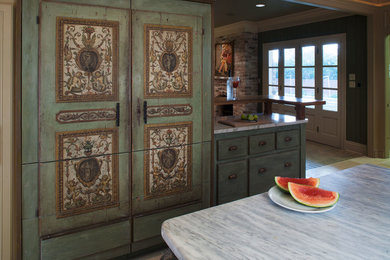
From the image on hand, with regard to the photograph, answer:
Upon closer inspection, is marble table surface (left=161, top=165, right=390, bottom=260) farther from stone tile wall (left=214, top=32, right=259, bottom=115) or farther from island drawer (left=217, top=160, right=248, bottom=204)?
stone tile wall (left=214, top=32, right=259, bottom=115)

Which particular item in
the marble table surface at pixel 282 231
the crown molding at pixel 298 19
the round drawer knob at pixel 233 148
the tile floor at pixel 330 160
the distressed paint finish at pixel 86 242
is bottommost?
the distressed paint finish at pixel 86 242

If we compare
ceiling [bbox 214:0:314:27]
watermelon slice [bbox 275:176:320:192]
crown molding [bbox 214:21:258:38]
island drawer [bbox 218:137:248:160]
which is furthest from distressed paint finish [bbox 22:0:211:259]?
crown molding [bbox 214:21:258:38]

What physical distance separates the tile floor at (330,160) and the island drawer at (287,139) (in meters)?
1.32

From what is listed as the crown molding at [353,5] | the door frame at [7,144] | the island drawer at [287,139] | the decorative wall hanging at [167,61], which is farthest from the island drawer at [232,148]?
the crown molding at [353,5]

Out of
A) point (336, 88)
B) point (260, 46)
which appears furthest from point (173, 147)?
point (260, 46)

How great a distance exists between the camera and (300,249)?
36.7 inches

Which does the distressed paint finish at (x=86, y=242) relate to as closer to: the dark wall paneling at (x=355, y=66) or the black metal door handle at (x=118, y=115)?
the black metal door handle at (x=118, y=115)

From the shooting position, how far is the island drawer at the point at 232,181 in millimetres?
2799

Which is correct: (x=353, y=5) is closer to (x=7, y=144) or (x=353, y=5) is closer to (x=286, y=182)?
(x=286, y=182)

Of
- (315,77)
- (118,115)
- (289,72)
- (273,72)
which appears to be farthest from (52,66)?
(273,72)

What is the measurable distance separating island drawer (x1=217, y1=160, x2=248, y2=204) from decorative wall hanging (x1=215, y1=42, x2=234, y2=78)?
5464mm

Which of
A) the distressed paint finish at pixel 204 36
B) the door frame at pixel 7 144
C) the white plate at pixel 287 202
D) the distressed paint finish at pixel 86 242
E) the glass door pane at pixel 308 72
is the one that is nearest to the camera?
the white plate at pixel 287 202

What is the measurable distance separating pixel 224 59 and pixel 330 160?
4199mm

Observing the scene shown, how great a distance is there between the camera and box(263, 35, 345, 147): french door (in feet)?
20.1
